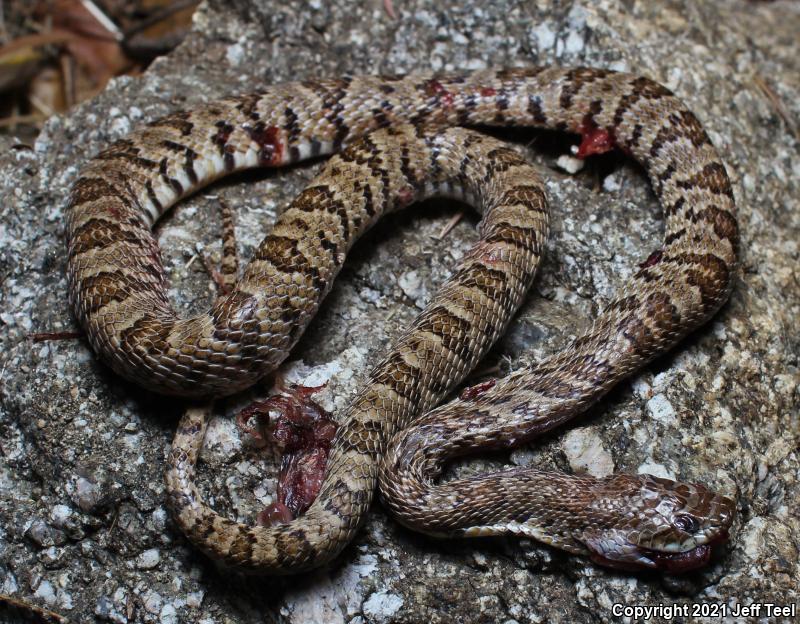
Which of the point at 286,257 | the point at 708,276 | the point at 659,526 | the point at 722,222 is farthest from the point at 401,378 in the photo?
the point at 722,222

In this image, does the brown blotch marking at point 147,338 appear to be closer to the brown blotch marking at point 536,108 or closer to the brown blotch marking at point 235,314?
the brown blotch marking at point 235,314

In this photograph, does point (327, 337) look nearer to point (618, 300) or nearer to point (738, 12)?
point (618, 300)

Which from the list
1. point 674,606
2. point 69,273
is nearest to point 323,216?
point 69,273

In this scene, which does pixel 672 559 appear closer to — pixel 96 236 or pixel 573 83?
pixel 573 83

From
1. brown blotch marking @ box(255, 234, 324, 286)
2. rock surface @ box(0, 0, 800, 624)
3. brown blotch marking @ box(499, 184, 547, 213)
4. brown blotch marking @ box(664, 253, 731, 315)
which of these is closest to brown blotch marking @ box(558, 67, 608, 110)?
rock surface @ box(0, 0, 800, 624)

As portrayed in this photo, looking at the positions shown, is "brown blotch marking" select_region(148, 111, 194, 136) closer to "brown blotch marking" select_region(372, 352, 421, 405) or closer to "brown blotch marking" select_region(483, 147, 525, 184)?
"brown blotch marking" select_region(483, 147, 525, 184)

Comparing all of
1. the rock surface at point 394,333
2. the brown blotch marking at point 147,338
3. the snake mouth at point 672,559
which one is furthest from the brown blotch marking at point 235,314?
the snake mouth at point 672,559

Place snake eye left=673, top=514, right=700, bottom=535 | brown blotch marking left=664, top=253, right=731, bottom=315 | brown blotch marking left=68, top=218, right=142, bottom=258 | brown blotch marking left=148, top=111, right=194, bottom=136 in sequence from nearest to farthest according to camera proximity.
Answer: snake eye left=673, top=514, right=700, bottom=535, brown blotch marking left=664, top=253, right=731, bottom=315, brown blotch marking left=68, top=218, right=142, bottom=258, brown blotch marking left=148, top=111, right=194, bottom=136
